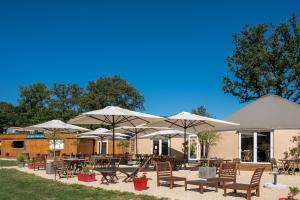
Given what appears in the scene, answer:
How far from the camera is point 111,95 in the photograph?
57.4 m

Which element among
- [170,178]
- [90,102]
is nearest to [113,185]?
[170,178]

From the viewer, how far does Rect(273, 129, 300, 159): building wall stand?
69.2 feet

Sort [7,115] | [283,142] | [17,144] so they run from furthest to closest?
[7,115]
[17,144]
[283,142]

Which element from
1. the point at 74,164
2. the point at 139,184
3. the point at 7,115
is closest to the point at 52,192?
the point at 139,184

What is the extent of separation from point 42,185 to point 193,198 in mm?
4807

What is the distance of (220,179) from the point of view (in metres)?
11.6

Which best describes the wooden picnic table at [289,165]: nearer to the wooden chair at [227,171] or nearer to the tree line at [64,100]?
the wooden chair at [227,171]

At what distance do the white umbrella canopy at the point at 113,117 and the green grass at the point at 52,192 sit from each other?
3.17 m

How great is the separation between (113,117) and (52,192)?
5.31 m

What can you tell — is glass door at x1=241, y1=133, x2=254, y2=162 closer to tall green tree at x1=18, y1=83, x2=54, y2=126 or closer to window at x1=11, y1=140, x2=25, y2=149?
window at x1=11, y1=140, x2=25, y2=149

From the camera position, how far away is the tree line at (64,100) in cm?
5623

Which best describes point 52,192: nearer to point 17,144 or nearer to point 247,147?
point 247,147

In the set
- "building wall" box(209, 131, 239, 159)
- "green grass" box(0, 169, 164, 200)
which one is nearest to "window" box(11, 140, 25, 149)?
"building wall" box(209, 131, 239, 159)

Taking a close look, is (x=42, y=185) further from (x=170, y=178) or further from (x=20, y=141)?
(x=20, y=141)
